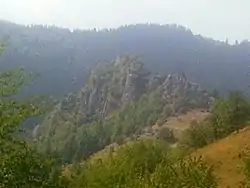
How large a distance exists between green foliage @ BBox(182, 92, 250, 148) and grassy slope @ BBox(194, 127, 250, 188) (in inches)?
196

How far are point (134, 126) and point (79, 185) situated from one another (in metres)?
136

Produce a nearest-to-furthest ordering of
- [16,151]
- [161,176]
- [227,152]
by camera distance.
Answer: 1. [16,151]
2. [161,176]
3. [227,152]

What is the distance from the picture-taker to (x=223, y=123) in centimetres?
9538

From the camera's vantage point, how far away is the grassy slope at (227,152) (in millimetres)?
72981

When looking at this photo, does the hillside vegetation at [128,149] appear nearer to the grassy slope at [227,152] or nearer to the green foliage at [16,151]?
the green foliage at [16,151]

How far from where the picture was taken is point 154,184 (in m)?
24.8

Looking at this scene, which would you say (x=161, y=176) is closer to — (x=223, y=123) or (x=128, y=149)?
(x=128, y=149)

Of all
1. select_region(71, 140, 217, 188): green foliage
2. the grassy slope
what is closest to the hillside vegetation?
select_region(71, 140, 217, 188): green foliage

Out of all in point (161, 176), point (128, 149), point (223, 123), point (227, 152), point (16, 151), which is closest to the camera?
point (16, 151)

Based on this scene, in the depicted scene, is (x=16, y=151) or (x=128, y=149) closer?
(x=16, y=151)

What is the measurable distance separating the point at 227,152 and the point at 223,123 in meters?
13.2

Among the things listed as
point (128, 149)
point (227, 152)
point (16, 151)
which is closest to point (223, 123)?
point (227, 152)

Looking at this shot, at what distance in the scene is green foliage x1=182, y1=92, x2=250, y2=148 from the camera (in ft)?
312

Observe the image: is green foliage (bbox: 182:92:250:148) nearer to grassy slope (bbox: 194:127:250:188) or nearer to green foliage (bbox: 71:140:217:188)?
grassy slope (bbox: 194:127:250:188)
